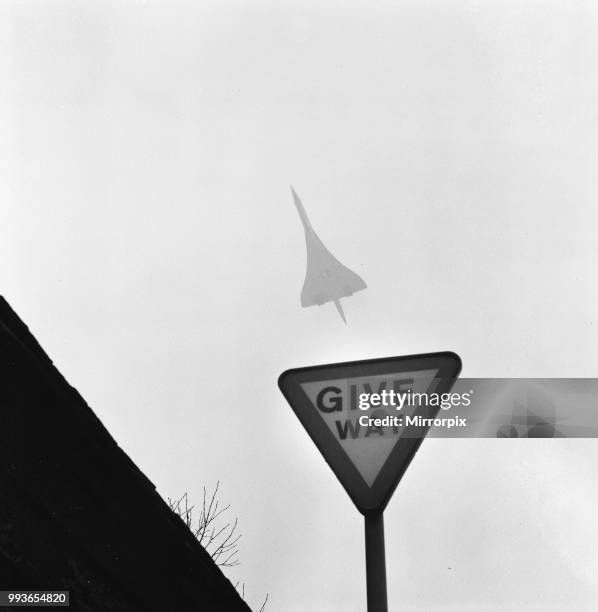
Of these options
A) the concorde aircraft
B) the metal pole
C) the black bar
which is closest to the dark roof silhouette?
the black bar

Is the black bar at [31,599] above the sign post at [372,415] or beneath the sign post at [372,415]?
beneath

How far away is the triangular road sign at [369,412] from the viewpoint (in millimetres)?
2295

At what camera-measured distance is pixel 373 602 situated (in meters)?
2.17

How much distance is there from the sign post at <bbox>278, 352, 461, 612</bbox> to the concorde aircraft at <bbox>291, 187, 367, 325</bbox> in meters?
17.7

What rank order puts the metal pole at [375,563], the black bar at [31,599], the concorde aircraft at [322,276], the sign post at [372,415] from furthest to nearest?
the concorde aircraft at [322,276], the black bar at [31,599], the sign post at [372,415], the metal pole at [375,563]

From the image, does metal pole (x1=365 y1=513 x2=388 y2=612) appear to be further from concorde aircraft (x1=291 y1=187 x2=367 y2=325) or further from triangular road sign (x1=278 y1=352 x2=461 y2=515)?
concorde aircraft (x1=291 y1=187 x2=367 y2=325)

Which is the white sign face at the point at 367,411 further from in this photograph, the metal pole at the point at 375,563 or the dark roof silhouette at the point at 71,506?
the dark roof silhouette at the point at 71,506

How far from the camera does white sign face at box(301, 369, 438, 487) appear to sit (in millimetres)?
2320

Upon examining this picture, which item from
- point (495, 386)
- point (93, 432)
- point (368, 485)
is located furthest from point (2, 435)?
point (495, 386)

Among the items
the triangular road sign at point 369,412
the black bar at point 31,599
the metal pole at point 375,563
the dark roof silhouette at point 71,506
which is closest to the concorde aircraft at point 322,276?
the dark roof silhouette at point 71,506

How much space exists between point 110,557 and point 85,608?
1.00 feet

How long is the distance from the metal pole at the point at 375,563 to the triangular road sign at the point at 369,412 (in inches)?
1.6

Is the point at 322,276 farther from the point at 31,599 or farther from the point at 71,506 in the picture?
the point at 31,599

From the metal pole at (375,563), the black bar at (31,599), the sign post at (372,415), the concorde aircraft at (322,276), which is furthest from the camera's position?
the concorde aircraft at (322,276)
